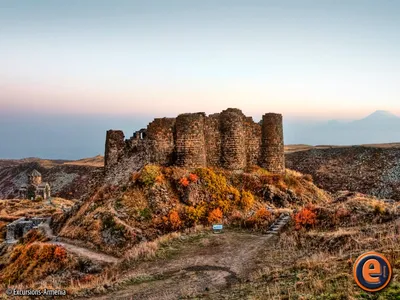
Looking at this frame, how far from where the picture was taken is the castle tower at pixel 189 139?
2638 cm

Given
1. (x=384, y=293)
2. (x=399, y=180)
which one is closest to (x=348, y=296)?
(x=384, y=293)

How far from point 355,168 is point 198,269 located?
4561 cm

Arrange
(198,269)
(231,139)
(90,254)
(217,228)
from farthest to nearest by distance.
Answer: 1. (231,139)
2. (90,254)
3. (217,228)
4. (198,269)

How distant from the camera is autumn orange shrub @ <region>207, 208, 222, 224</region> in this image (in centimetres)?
2325

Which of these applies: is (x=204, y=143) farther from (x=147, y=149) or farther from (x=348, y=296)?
(x=348, y=296)

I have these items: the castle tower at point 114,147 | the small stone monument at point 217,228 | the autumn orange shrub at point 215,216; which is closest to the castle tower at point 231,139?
the autumn orange shrub at point 215,216

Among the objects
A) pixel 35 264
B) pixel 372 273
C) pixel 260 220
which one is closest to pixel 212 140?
pixel 260 220

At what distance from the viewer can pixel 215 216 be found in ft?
77.9

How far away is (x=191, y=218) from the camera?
23812 mm

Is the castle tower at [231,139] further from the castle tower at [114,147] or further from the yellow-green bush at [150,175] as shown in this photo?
the castle tower at [114,147]

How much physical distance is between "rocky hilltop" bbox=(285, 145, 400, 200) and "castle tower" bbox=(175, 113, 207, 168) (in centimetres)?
2793

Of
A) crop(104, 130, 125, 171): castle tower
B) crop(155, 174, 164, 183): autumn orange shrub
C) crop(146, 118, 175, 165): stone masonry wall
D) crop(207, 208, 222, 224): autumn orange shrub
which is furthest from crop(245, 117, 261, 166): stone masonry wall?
crop(104, 130, 125, 171): castle tower

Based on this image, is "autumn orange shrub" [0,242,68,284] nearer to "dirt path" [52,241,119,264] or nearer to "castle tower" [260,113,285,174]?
"dirt path" [52,241,119,264]

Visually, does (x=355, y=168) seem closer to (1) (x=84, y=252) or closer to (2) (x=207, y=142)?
(2) (x=207, y=142)
